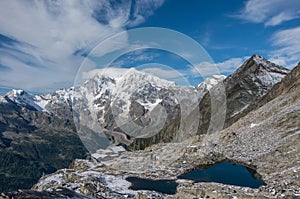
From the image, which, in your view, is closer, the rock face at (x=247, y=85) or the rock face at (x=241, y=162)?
the rock face at (x=241, y=162)

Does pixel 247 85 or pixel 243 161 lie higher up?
pixel 247 85

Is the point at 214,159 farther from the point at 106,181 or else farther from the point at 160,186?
the point at 106,181

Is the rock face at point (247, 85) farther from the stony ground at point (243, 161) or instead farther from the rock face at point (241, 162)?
the stony ground at point (243, 161)

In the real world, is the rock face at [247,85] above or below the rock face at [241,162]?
above

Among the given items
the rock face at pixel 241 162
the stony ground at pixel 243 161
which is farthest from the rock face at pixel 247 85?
the stony ground at pixel 243 161

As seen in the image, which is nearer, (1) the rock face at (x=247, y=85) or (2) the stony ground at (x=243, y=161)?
(2) the stony ground at (x=243, y=161)

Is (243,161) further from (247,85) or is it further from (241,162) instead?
(247,85)

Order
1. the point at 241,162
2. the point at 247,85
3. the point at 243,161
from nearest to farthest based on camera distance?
1. the point at 243,161
2. the point at 241,162
3. the point at 247,85

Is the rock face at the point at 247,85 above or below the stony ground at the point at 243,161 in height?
above

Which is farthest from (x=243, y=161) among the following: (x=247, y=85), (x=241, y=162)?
(x=247, y=85)
